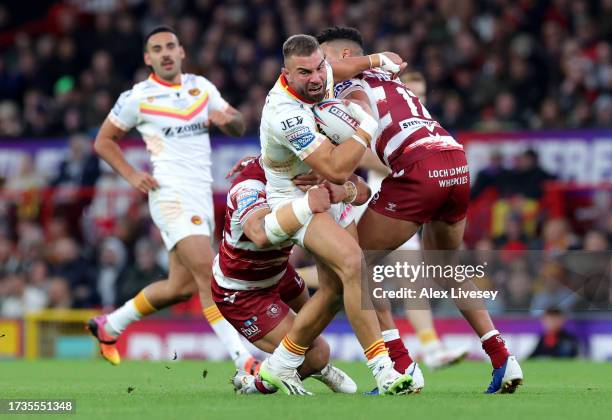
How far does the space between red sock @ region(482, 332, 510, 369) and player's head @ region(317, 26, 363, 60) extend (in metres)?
2.27

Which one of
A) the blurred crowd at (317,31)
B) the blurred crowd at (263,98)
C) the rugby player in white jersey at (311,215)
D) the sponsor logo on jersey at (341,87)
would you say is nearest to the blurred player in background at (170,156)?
the sponsor logo on jersey at (341,87)

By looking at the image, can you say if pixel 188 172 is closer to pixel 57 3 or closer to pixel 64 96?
pixel 64 96

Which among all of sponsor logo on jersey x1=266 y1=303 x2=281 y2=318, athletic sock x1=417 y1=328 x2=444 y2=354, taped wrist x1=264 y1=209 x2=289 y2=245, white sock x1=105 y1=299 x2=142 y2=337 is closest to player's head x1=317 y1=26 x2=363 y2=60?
taped wrist x1=264 y1=209 x2=289 y2=245

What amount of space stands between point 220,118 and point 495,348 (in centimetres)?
362

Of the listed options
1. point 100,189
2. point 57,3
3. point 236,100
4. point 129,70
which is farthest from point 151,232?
point 57,3

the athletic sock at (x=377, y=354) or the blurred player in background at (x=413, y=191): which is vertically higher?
the blurred player in background at (x=413, y=191)

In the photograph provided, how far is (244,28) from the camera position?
20891mm

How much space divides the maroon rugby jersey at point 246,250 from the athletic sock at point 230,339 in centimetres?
124

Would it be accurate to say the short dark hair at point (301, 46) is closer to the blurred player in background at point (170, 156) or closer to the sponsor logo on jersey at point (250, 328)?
the sponsor logo on jersey at point (250, 328)

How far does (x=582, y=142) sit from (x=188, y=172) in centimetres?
641

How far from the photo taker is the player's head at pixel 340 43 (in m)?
9.22

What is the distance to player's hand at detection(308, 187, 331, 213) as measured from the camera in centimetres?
806

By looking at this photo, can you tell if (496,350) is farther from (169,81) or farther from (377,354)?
(169,81)

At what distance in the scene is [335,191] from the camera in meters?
8.20
